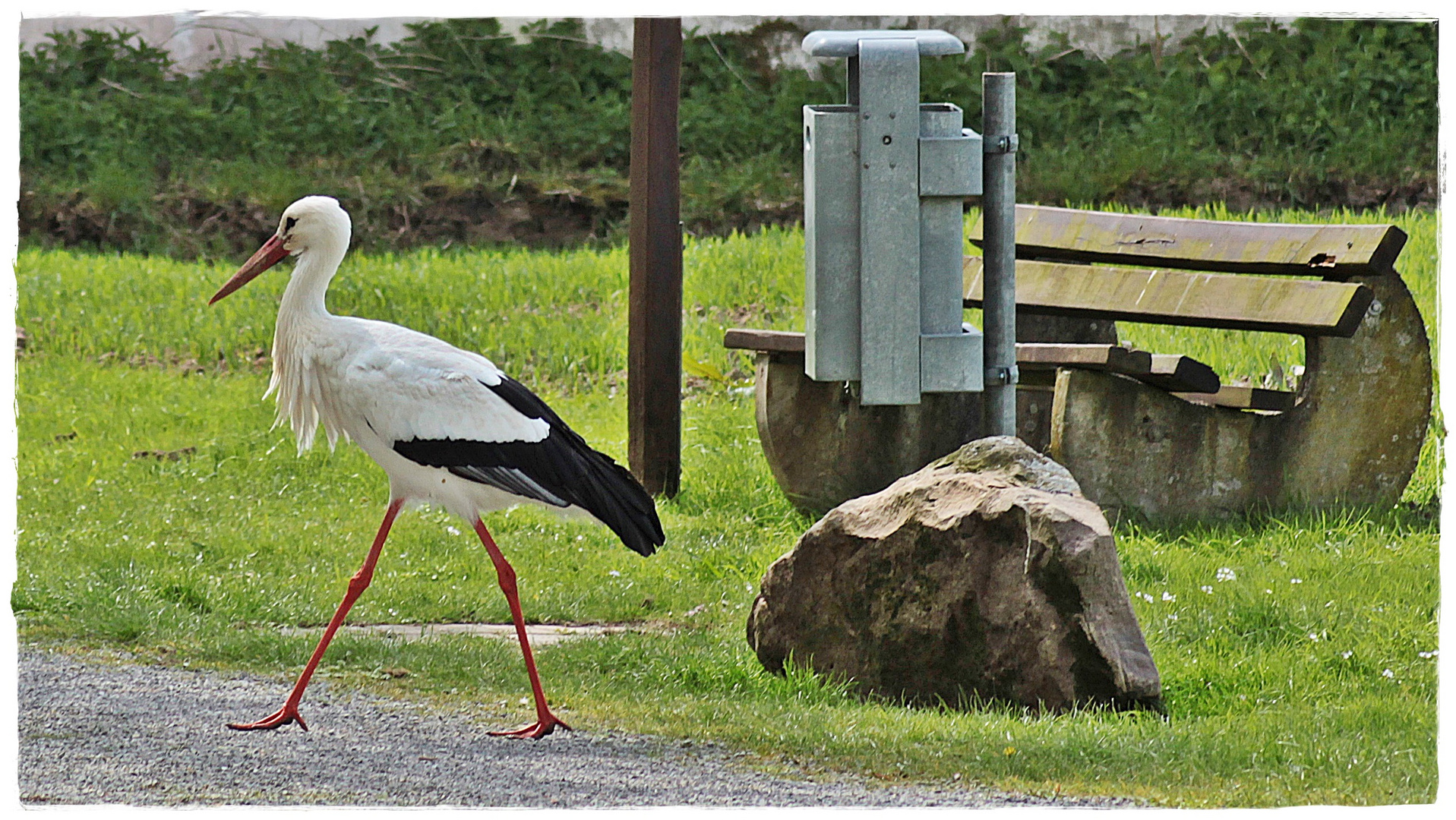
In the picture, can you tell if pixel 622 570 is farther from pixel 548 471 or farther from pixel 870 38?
pixel 870 38

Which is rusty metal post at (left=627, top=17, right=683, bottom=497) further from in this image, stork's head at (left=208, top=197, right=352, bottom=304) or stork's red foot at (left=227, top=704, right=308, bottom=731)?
stork's red foot at (left=227, top=704, right=308, bottom=731)

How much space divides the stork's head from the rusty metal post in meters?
2.25

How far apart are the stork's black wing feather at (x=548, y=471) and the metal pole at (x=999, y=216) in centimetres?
118

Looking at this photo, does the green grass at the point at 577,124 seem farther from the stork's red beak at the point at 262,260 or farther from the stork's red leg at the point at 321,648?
the stork's red leg at the point at 321,648

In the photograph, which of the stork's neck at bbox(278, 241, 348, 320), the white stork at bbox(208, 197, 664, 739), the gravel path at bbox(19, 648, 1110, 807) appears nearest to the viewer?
the gravel path at bbox(19, 648, 1110, 807)

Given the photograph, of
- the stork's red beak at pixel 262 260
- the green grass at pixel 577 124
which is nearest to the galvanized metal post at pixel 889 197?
the stork's red beak at pixel 262 260

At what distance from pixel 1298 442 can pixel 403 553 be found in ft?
12.3

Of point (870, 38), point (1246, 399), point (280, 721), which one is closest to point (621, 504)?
point (280, 721)

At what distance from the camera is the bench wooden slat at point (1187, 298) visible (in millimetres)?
6445

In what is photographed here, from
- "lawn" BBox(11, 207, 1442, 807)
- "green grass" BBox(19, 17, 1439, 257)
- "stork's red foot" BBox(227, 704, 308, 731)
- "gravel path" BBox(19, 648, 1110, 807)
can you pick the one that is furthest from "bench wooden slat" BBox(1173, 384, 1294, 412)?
"green grass" BBox(19, 17, 1439, 257)

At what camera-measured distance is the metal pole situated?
4.74 metres

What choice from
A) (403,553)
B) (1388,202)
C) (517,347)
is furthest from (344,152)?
(1388,202)

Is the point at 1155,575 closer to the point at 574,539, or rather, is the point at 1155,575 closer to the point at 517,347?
the point at 574,539

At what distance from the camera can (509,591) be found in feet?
17.1
